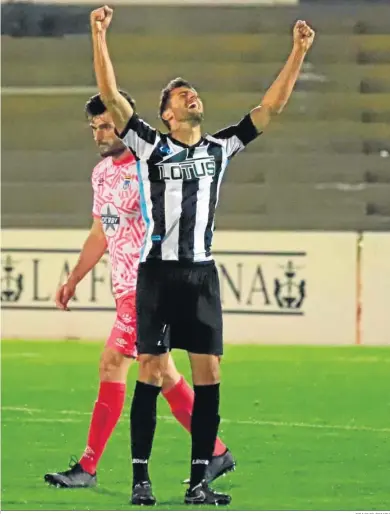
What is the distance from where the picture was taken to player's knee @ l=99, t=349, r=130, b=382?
5.40 m

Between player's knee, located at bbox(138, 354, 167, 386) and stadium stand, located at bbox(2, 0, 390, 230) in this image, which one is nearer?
player's knee, located at bbox(138, 354, 167, 386)

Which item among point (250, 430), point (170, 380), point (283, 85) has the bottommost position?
point (250, 430)

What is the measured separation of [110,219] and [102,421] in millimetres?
730

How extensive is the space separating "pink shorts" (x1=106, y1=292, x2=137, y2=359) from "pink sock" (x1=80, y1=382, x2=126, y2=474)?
Result: 0.16 m

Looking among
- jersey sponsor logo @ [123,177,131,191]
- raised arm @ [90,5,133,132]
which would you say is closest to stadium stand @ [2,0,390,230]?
jersey sponsor logo @ [123,177,131,191]

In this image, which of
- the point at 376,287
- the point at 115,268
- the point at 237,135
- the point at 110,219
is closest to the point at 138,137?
the point at 237,135

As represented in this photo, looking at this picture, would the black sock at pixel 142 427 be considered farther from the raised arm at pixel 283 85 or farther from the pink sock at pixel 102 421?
the raised arm at pixel 283 85

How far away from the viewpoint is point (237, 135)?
505 cm

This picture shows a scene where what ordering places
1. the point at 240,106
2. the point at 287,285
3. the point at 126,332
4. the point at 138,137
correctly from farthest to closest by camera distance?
the point at 240,106 → the point at 287,285 → the point at 126,332 → the point at 138,137

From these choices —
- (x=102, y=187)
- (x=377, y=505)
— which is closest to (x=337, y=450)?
(x=377, y=505)

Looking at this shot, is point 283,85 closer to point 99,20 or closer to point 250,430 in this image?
point 99,20

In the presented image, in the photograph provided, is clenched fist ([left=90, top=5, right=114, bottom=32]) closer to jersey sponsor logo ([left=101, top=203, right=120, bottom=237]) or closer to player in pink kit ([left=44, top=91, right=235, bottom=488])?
player in pink kit ([left=44, top=91, right=235, bottom=488])

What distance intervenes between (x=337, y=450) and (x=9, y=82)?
624 cm

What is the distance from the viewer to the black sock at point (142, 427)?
493 centimetres
